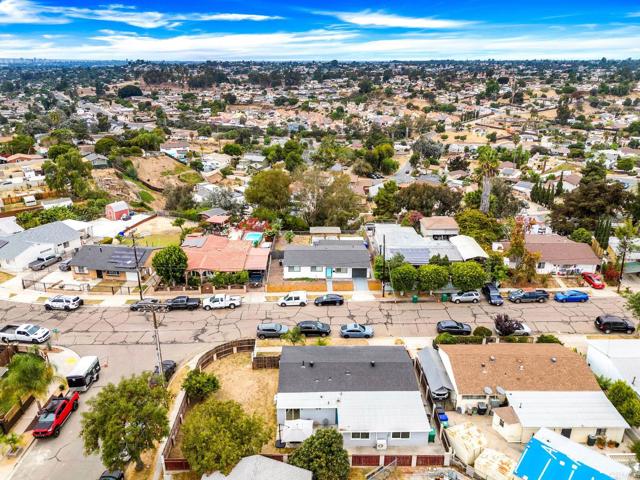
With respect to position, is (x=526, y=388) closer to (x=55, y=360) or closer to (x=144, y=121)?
(x=55, y=360)

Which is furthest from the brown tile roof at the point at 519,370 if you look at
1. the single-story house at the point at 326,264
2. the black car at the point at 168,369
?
the black car at the point at 168,369

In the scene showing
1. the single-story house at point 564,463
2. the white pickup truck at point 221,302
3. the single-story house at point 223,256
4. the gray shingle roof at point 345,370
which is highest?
the single-story house at point 223,256

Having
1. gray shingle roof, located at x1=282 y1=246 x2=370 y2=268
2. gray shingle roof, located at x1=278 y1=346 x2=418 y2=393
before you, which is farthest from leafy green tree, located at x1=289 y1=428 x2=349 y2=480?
gray shingle roof, located at x1=282 y1=246 x2=370 y2=268

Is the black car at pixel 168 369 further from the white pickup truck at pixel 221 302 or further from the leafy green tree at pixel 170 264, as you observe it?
the leafy green tree at pixel 170 264

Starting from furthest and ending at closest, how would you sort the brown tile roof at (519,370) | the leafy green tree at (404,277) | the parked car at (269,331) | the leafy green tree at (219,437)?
the leafy green tree at (404,277), the parked car at (269,331), the brown tile roof at (519,370), the leafy green tree at (219,437)

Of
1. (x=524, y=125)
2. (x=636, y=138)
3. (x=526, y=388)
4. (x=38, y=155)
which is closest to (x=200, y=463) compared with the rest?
(x=526, y=388)

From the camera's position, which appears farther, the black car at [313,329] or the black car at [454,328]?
the black car at [454,328]
